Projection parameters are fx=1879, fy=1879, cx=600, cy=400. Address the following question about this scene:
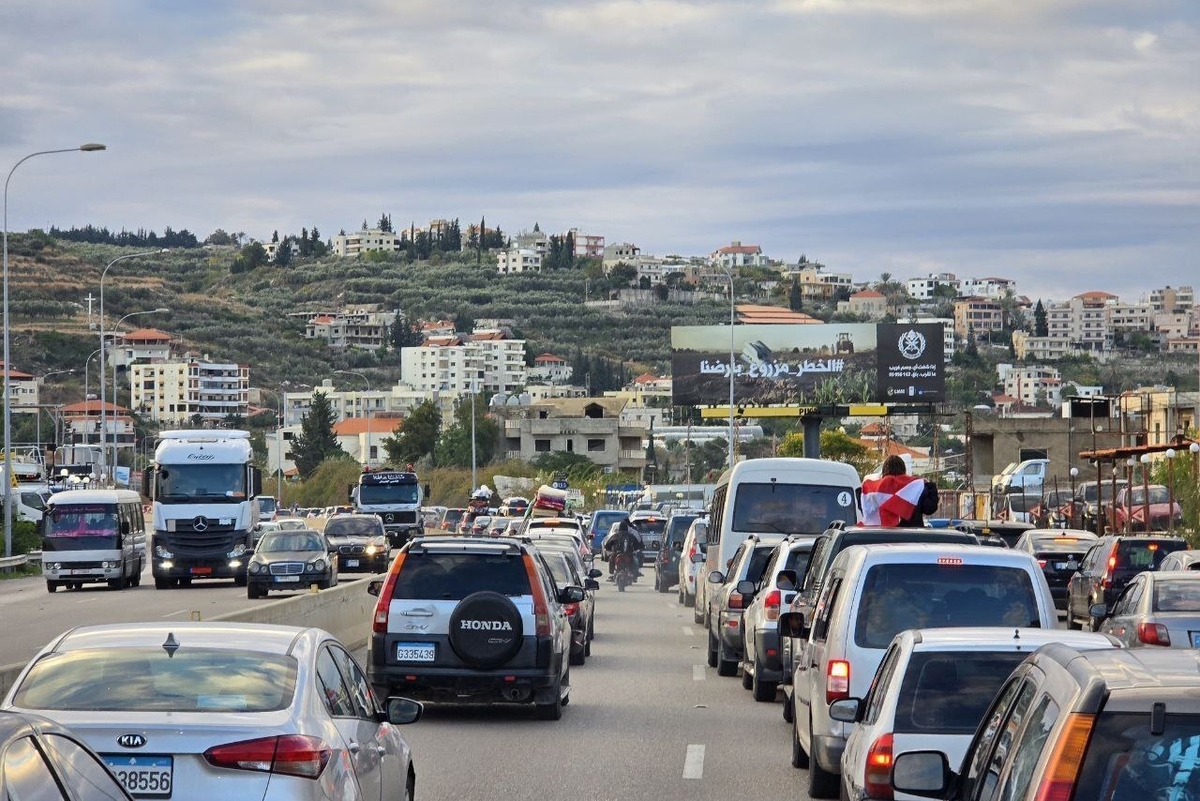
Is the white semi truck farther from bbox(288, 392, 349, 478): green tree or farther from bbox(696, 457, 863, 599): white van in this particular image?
bbox(288, 392, 349, 478): green tree

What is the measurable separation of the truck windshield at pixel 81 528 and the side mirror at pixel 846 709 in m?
36.5

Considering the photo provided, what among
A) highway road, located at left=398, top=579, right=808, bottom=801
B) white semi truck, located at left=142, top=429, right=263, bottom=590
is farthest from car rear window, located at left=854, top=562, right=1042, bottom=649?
white semi truck, located at left=142, top=429, right=263, bottom=590

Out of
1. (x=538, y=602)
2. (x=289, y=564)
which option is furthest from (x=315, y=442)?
(x=538, y=602)

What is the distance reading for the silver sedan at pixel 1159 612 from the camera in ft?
60.0

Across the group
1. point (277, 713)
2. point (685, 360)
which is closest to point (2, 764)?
point (277, 713)

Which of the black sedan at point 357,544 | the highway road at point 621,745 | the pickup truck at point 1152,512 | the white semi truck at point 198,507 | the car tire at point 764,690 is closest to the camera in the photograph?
the highway road at point 621,745

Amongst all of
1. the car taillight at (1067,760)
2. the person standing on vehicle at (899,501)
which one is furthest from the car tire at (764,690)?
the car taillight at (1067,760)

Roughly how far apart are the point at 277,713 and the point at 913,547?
497cm

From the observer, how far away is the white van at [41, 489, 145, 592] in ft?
147

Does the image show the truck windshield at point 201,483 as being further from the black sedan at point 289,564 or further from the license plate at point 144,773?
the license plate at point 144,773

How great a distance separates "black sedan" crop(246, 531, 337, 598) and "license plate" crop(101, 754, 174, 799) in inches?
1215

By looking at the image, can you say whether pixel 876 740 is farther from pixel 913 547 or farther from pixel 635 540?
pixel 635 540

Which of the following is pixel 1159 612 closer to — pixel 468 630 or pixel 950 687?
pixel 468 630

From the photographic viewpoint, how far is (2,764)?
4402 millimetres
